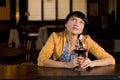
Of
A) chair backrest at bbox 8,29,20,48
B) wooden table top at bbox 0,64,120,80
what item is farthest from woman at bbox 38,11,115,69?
chair backrest at bbox 8,29,20,48

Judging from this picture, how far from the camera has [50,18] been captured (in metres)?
12.3

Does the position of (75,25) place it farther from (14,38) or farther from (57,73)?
(14,38)

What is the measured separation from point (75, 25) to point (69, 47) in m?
0.21

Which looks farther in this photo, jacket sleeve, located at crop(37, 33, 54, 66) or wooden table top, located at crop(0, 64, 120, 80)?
jacket sleeve, located at crop(37, 33, 54, 66)

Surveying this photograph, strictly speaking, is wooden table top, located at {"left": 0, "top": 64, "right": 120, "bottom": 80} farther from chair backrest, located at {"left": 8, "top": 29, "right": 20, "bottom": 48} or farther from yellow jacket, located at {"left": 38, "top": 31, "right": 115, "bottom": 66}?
chair backrest, located at {"left": 8, "top": 29, "right": 20, "bottom": 48}

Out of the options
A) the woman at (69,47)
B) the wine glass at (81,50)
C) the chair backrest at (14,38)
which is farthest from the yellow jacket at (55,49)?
the chair backrest at (14,38)

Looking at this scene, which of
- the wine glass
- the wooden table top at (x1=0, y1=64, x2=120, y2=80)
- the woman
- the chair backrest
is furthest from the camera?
the chair backrest

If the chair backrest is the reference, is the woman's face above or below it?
above

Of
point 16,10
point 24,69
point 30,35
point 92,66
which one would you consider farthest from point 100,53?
point 16,10

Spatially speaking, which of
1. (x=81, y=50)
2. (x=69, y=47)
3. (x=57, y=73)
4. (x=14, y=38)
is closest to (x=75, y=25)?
(x=69, y=47)

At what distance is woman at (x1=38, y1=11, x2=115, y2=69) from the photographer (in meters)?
2.54

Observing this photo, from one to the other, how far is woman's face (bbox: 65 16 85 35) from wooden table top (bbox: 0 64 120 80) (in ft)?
1.07

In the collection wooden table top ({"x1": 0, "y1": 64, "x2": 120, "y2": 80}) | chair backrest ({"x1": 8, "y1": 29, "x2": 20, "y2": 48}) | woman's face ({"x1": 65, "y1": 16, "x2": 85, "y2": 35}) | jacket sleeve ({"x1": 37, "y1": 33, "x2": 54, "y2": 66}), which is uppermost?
woman's face ({"x1": 65, "y1": 16, "x2": 85, "y2": 35})

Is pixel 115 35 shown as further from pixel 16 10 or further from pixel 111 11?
pixel 16 10
